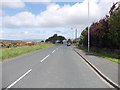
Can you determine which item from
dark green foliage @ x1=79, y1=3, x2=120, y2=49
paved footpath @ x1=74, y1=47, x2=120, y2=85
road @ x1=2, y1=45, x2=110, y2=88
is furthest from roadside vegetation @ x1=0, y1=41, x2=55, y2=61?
dark green foliage @ x1=79, y1=3, x2=120, y2=49

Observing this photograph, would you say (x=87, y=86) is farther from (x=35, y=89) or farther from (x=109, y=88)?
(x=35, y=89)

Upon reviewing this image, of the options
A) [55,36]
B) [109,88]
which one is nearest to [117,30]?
[109,88]

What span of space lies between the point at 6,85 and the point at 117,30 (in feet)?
71.0

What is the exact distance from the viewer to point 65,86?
29.9ft

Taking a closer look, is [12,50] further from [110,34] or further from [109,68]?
[109,68]

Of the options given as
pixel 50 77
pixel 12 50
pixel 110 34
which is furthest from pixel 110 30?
pixel 50 77

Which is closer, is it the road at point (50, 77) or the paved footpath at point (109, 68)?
the road at point (50, 77)

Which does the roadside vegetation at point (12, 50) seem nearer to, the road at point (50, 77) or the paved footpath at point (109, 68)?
the road at point (50, 77)

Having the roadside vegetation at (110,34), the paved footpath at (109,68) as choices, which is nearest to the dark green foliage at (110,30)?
the roadside vegetation at (110,34)

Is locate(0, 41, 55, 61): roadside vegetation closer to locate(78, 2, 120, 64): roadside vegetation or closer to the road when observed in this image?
the road

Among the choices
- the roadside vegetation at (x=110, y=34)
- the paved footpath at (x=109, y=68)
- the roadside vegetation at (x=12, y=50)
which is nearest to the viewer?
the paved footpath at (x=109, y=68)

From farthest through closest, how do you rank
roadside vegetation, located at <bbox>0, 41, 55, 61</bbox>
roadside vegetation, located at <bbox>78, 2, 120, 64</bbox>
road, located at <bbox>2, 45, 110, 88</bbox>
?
roadside vegetation, located at <bbox>78, 2, 120, 64</bbox>
roadside vegetation, located at <bbox>0, 41, 55, 61</bbox>
road, located at <bbox>2, 45, 110, 88</bbox>

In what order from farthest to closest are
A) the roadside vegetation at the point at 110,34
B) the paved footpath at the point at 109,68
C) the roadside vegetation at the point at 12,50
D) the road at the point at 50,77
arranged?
the roadside vegetation at the point at 110,34 → the roadside vegetation at the point at 12,50 → the paved footpath at the point at 109,68 → the road at the point at 50,77

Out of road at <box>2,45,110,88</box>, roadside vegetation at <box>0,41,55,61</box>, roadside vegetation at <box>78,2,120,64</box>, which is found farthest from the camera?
roadside vegetation at <box>78,2,120,64</box>
